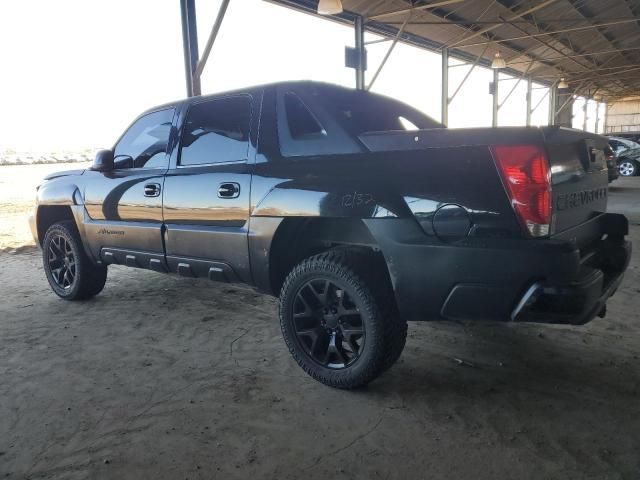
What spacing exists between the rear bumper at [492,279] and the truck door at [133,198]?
1844mm

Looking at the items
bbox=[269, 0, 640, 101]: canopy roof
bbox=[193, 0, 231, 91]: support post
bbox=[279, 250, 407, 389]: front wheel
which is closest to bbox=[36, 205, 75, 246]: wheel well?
bbox=[279, 250, 407, 389]: front wheel

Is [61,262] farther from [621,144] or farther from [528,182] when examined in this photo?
[621,144]

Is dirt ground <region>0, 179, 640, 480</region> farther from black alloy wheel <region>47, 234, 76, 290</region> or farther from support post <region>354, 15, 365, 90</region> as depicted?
support post <region>354, 15, 365, 90</region>

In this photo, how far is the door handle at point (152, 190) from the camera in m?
3.38

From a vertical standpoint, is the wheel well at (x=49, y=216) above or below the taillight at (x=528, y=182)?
below

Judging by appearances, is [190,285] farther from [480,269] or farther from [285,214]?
[480,269]

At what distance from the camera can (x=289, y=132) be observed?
9.23 ft

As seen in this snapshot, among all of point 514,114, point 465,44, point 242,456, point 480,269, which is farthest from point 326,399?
point 514,114

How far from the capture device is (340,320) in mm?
2586

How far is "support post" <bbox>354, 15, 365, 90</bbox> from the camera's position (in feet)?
39.0

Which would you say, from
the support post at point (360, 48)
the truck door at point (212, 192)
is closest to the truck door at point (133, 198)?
the truck door at point (212, 192)

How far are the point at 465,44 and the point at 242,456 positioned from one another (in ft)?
54.9

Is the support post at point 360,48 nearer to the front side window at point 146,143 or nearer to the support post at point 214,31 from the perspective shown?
the support post at point 214,31

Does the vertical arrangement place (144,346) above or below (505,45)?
below
